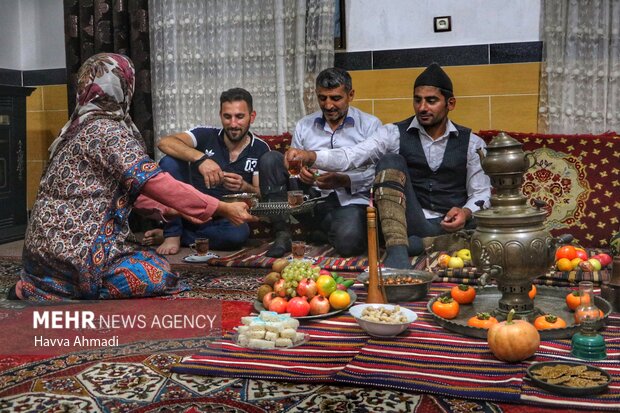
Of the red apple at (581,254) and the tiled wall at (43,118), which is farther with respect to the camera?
the tiled wall at (43,118)

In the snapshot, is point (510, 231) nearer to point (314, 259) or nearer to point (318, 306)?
point (318, 306)

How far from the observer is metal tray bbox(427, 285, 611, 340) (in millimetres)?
2726

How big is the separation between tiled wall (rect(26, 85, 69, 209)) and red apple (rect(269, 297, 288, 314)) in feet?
13.1

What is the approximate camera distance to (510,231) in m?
2.73

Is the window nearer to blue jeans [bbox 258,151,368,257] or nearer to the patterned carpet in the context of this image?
blue jeans [bbox 258,151,368,257]

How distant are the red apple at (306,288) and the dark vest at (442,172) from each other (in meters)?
1.75

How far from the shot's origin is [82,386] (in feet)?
8.09

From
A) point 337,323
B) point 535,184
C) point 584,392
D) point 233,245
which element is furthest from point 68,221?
point 535,184

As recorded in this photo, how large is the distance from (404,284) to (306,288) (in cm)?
47

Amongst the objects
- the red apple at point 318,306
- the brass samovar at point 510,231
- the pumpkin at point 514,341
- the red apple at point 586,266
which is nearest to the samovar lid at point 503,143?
the brass samovar at point 510,231

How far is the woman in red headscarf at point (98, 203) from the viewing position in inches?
135

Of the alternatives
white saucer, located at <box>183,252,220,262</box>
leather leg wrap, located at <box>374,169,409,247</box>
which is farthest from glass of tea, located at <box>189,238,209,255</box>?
leather leg wrap, located at <box>374,169,409,247</box>

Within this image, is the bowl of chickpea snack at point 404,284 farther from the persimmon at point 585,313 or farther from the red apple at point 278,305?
the persimmon at point 585,313

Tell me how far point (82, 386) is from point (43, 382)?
0.15m
